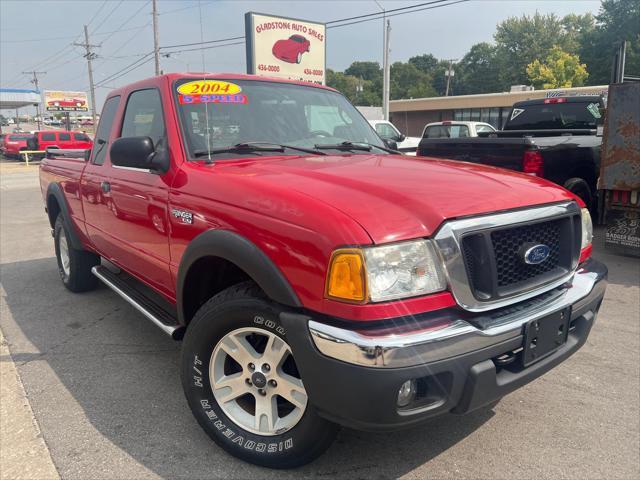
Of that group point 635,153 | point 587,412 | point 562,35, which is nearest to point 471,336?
point 587,412

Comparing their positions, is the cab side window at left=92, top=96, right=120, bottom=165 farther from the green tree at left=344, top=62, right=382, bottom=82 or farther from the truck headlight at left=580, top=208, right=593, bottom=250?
the green tree at left=344, top=62, right=382, bottom=82

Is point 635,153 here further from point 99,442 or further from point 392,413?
point 99,442

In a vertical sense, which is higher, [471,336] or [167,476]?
[471,336]

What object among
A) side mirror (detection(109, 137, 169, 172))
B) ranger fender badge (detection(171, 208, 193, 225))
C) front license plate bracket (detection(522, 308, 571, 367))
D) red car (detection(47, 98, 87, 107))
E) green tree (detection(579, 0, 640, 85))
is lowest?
front license plate bracket (detection(522, 308, 571, 367))

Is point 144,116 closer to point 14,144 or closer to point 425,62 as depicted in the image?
point 14,144

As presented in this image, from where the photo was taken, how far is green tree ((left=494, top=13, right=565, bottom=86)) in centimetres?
7019

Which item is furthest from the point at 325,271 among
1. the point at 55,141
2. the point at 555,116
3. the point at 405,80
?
the point at 405,80

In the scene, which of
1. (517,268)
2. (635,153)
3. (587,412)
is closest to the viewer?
(517,268)

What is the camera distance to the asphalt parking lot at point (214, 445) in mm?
2510

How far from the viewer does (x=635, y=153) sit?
5945mm

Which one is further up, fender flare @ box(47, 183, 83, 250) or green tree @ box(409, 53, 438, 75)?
green tree @ box(409, 53, 438, 75)

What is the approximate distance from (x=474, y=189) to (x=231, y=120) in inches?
61.6

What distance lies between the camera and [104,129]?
4324 millimetres

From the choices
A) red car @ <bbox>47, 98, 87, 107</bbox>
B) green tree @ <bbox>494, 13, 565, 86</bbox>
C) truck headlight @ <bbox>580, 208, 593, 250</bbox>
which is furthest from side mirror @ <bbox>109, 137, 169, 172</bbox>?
green tree @ <bbox>494, 13, 565, 86</bbox>
